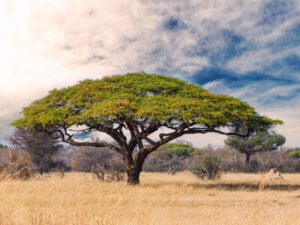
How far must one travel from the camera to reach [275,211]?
9.15m

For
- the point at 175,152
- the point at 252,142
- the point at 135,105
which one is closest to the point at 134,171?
the point at 135,105

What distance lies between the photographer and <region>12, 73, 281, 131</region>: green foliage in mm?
14805

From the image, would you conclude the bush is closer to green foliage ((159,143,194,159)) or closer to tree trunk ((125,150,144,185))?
tree trunk ((125,150,144,185))

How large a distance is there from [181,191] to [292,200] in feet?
16.3

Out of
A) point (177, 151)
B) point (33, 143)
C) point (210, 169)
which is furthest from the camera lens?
point (177, 151)

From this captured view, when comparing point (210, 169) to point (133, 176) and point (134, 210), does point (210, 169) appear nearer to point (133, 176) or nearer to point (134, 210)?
point (133, 176)

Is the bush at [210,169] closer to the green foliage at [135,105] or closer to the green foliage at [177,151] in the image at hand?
the green foliage at [135,105]

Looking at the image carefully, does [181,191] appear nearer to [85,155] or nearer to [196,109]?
[196,109]

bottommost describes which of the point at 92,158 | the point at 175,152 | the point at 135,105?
the point at 92,158

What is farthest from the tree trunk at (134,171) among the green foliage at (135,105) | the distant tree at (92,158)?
the distant tree at (92,158)

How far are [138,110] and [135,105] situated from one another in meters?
0.84

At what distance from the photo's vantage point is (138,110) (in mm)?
14672

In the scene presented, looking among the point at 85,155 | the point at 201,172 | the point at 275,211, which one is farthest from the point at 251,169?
the point at 275,211

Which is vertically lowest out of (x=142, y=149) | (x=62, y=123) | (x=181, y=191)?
(x=181, y=191)
